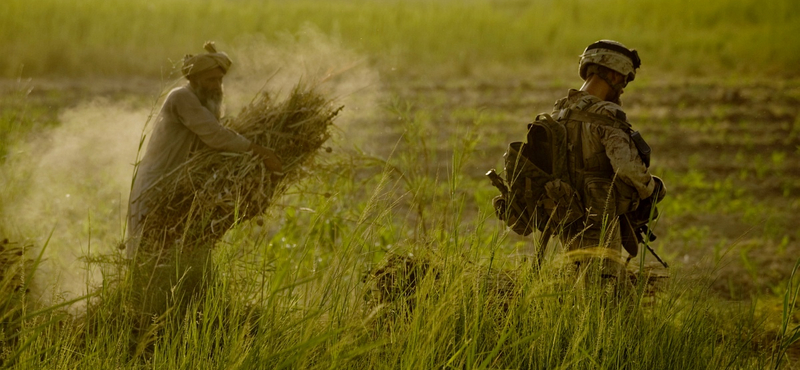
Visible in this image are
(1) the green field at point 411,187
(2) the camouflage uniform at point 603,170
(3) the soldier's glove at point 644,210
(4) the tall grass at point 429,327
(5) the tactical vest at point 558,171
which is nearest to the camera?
(4) the tall grass at point 429,327

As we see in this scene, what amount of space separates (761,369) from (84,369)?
9.46ft

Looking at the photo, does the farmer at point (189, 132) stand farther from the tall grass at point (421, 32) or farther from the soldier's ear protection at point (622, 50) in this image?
the tall grass at point (421, 32)

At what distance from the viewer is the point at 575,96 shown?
4.89 metres

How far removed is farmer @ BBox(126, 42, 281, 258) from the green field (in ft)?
1.01

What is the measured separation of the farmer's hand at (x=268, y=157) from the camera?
17.2 feet

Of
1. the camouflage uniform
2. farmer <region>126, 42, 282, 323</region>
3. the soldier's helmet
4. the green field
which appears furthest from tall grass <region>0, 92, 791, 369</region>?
the soldier's helmet

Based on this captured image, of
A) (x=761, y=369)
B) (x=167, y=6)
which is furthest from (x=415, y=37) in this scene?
A: (x=761, y=369)

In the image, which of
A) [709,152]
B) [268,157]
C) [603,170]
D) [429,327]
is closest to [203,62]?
[268,157]

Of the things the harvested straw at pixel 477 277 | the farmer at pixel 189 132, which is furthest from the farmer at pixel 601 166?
the farmer at pixel 189 132

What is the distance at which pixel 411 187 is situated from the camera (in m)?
5.66

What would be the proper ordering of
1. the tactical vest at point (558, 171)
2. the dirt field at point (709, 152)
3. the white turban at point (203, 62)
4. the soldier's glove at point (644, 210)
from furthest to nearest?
the dirt field at point (709, 152) → the white turban at point (203, 62) → the soldier's glove at point (644, 210) → the tactical vest at point (558, 171)

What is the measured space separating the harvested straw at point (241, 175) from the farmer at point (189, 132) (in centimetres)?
7

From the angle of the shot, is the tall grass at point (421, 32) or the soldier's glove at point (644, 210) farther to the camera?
the tall grass at point (421, 32)

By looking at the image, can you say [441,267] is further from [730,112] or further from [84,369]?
[730,112]
